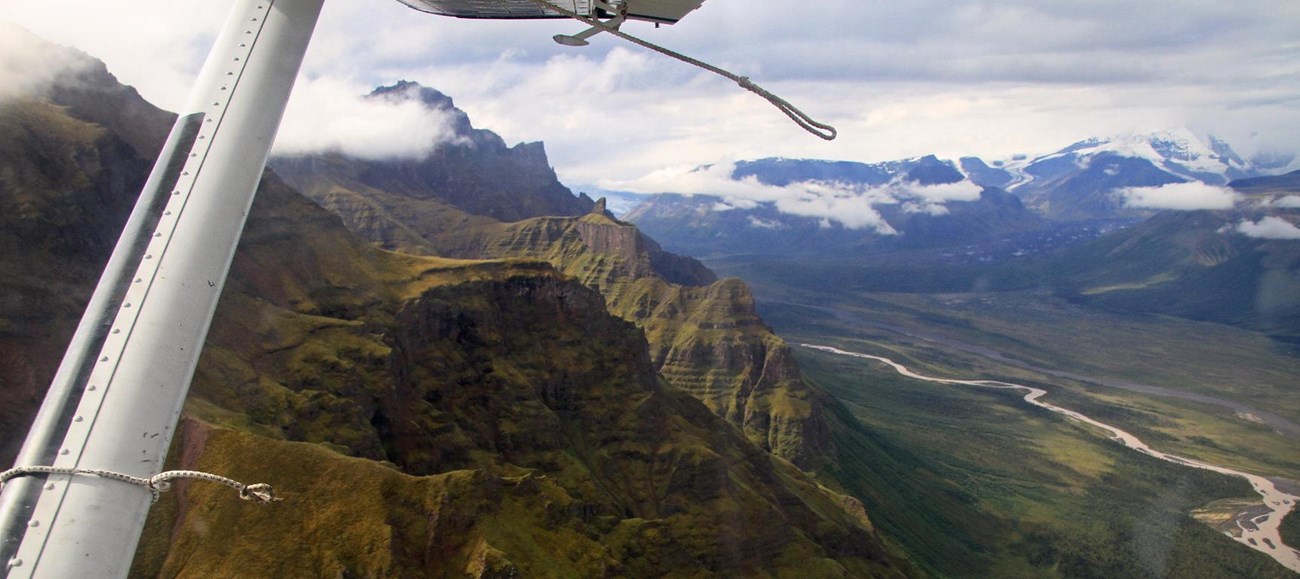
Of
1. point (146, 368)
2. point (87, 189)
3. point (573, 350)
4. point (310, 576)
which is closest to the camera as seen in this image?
point (146, 368)

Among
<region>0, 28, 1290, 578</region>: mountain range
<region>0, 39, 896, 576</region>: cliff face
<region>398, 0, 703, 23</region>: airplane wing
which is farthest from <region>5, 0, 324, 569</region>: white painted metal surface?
<region>0, 28, 1290, 578</region>: mountain range

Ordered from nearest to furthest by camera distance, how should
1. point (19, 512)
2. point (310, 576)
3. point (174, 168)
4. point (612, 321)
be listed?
point (19, 512) < point (174, 168) < point (310, 576) < point (612, 321)

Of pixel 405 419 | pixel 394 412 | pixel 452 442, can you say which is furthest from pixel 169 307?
pixel 452 442

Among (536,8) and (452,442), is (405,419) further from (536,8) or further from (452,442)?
(536,8)

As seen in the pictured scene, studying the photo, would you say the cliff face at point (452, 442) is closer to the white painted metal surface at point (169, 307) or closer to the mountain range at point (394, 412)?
the mountain range at point (394, 412)

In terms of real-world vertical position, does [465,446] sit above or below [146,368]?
below

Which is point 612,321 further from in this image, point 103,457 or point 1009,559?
point 103,457

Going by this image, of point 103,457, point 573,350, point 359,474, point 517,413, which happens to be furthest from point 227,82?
point 573,350

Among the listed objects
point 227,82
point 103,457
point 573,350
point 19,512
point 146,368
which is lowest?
point 573,350
